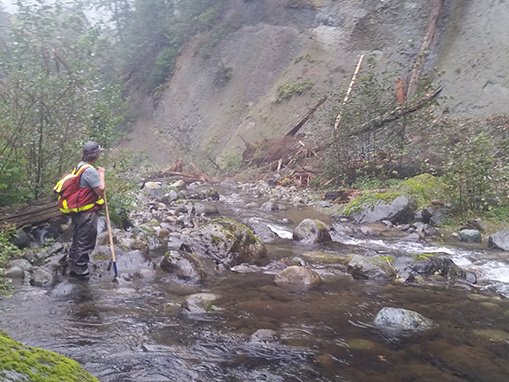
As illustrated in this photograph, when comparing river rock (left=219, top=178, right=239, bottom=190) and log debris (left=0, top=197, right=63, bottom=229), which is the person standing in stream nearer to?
log debris (left=0, top=197, right=63, bottom=229)

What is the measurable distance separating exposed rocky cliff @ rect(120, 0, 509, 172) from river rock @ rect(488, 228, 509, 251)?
25.4ft

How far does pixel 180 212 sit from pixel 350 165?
21.1 ft

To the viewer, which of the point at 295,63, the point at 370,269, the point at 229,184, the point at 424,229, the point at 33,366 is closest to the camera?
the point at 33,366

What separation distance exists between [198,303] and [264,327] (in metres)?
0.94

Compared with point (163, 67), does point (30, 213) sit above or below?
below

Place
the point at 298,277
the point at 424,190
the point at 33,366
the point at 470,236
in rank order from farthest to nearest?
the point at 424,190 < the point at 470,236 < the point at 298,277 < the point at 33,366

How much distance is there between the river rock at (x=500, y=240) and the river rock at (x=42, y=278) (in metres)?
7.79

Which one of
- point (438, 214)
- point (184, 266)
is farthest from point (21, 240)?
point (438, 214)

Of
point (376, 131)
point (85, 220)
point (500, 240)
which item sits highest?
point (376, 131)

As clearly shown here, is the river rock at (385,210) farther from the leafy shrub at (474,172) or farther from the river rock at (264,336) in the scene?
the river rock at (264,336)

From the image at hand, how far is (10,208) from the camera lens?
6.81 meters

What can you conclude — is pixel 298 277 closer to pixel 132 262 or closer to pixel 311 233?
pixel 132 262

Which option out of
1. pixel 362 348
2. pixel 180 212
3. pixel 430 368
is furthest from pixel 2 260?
pixel 180 212

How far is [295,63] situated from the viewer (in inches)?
1041
